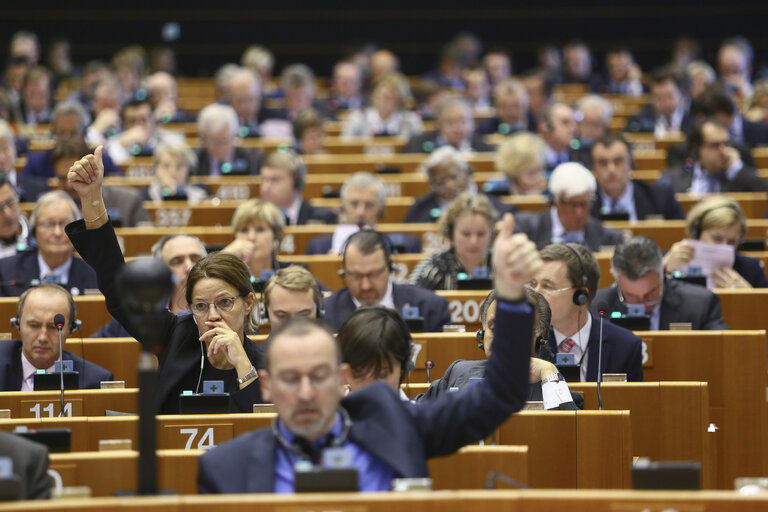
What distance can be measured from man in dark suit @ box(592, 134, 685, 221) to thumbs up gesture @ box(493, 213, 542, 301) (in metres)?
5.11

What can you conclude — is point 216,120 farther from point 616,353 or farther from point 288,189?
point 616,353

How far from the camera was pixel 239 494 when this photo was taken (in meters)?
2.90

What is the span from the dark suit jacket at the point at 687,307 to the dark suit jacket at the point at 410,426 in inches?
102

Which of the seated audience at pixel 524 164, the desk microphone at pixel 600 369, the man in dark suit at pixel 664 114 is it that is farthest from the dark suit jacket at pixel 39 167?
the man in dark suit at pixel 664 114

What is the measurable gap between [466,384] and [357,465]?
113 cm

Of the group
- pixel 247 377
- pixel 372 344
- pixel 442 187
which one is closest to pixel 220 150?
pixel 442 187

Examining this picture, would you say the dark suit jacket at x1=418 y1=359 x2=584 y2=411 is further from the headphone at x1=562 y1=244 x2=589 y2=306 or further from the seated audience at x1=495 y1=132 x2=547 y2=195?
the seated audience at x1=495 y1=132 x2=547 y2=195

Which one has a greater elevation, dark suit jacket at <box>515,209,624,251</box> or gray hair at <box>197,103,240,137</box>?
gray hair at <box>197,103,240,137</box>

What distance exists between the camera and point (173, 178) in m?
8.67

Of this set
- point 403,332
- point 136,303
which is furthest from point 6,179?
point 136,303

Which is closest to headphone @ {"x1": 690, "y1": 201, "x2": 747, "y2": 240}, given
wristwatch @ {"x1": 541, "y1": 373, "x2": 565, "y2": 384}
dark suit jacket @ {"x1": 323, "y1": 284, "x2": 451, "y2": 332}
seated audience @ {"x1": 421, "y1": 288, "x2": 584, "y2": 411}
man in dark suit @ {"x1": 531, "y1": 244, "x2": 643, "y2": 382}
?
dark suit jacket @ {"x1": 323, "y1": 284, "x2": 451, "y2": 332}

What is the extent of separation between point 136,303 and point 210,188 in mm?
6367

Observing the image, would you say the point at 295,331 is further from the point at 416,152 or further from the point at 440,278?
the point at 416,152

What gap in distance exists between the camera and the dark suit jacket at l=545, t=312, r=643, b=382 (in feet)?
16.3
